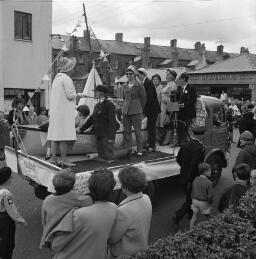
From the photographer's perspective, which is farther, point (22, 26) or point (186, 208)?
point (22, 26)

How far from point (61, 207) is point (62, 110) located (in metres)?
3.19

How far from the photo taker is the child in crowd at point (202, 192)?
6098 millimetres

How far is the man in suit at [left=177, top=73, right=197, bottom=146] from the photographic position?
28.5 feet

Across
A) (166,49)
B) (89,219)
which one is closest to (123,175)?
(89,219)

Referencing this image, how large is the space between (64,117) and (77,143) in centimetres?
94

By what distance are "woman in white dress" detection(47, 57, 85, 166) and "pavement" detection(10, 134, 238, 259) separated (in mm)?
1180

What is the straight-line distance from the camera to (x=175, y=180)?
377 inches

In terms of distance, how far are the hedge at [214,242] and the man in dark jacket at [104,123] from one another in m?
3.12

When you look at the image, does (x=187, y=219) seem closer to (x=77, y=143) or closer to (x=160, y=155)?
(x=160, y=155)

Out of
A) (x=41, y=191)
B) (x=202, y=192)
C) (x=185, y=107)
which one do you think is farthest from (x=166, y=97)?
(x=41, y=191)

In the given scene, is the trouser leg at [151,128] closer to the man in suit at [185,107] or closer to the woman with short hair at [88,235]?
the man in suit at [185,107]

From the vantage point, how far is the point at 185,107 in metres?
8.68

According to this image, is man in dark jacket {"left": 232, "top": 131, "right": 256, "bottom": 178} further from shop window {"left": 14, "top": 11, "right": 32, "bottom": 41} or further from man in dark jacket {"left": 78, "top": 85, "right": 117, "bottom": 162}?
shop window {"left": 14, "top": 11, "right": 32, "bottom": 41}

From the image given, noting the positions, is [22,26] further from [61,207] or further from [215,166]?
[61,207]
